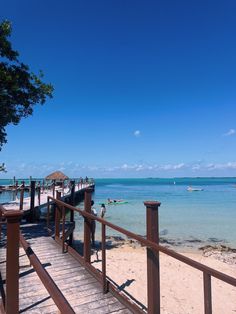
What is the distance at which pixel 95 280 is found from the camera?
475cm

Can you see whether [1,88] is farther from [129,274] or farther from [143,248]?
[143,248]

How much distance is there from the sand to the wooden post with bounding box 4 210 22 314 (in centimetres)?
484

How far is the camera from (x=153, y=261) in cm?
323

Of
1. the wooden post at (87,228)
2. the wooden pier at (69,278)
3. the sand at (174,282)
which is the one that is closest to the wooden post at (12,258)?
the wooden pier at (69,278)

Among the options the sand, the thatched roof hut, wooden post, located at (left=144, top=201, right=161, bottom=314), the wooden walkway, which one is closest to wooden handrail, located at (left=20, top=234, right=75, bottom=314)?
wooden post, located at (left=144, top=201, right=161, bottom=314)

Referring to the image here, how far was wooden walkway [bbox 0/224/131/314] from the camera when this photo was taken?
3854 mm

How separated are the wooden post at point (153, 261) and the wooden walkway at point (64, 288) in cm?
67

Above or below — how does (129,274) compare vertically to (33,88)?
below

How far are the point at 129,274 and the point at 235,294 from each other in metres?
3.21

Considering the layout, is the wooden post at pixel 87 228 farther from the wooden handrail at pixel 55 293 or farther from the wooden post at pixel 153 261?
the wooden handrail at pixel 55 293

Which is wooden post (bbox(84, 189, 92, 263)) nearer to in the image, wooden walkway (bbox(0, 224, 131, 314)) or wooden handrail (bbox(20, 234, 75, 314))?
wooden walkway (bbox(0, 224, 131, 314))

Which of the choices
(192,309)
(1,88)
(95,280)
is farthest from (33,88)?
(192,309)

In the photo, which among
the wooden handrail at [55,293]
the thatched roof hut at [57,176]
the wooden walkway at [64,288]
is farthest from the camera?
the thatched roof hut at [57,176]

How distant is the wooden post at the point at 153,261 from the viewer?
3.18m
